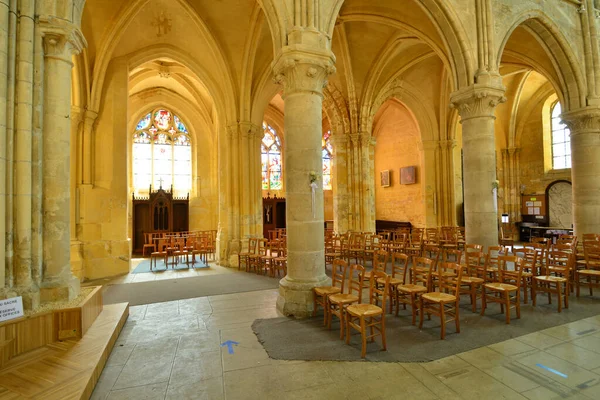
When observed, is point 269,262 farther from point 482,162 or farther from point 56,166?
point 482,162

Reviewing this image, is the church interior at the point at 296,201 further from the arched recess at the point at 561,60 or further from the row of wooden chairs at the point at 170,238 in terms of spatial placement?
the row of wooden chairs at the point at 170,238

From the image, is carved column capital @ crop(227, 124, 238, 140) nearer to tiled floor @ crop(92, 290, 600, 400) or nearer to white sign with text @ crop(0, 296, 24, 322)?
tiled floor @ crop(92, 290, 600, 400)

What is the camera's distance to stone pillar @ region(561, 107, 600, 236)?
9.86 meters

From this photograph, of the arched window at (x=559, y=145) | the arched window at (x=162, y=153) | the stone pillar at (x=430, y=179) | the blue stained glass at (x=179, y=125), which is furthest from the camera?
the blue stained glass at (x=179, y=125)

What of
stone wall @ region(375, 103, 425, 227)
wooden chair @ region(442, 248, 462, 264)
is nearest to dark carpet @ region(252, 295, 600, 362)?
wooden chair @ region(442, 248, 462, 264)

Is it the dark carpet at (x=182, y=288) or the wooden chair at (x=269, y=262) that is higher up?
the wooden chair at (x=269, y=262)

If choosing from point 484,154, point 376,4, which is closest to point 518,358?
point 484,154

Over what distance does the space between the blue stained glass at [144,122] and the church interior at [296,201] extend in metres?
0.15

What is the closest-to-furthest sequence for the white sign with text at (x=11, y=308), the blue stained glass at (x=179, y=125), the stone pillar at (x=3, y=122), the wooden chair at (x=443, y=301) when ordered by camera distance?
the white sign with text at (x=11, y=308) → the stone pillar at (x=3, y=122) → the wooden chair at (x=443, y=301) → the blue stained glass at (x=179, y=125)

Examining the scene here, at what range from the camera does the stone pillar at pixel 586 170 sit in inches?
388

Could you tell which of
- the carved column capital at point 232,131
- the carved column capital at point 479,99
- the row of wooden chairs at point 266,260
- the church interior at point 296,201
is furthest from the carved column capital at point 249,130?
the carved column capital at point 479,99

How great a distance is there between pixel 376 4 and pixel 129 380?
10.7m

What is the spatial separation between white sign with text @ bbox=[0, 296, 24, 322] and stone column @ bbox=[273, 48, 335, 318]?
10.8ft

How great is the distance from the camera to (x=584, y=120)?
10.0m
